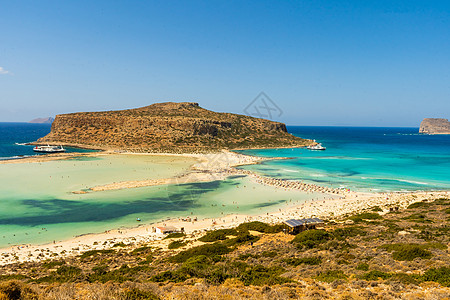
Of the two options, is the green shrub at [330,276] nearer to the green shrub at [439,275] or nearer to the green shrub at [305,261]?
the green shrub at [305,261]

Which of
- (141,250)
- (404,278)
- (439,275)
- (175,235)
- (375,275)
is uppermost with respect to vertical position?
(439,275)

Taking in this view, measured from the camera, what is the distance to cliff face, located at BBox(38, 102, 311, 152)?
3989 inches

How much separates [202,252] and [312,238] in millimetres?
7855

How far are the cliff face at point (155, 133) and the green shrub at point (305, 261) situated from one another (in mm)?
81772

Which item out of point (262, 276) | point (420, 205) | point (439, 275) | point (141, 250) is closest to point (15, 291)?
point (262, 276)

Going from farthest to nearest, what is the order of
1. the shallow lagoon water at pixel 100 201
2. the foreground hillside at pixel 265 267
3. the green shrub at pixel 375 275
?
the shallow lagoon water at pixel 100 201, the green shrub at pixel 375 275, the foreground hillside at pixel 265 267

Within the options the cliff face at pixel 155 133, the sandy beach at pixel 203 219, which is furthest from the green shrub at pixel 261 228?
the cliff face at pixel 155 133

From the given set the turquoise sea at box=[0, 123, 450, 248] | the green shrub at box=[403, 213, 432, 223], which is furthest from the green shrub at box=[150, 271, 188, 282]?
the green shrub at box=[403, 213, 432, 223]

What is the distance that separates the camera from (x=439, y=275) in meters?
10.8

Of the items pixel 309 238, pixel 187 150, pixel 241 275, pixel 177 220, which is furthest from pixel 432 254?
pixel 187 150

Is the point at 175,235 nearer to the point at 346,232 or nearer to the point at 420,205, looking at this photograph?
the point at 346,232

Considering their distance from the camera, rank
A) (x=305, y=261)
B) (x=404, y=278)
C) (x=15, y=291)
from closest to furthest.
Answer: (x=15, y=291) → (x=404, y=278) → (x=305, y=261)

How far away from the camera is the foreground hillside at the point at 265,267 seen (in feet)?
32.4

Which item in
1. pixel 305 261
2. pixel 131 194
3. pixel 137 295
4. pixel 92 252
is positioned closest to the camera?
pixel 137 295
